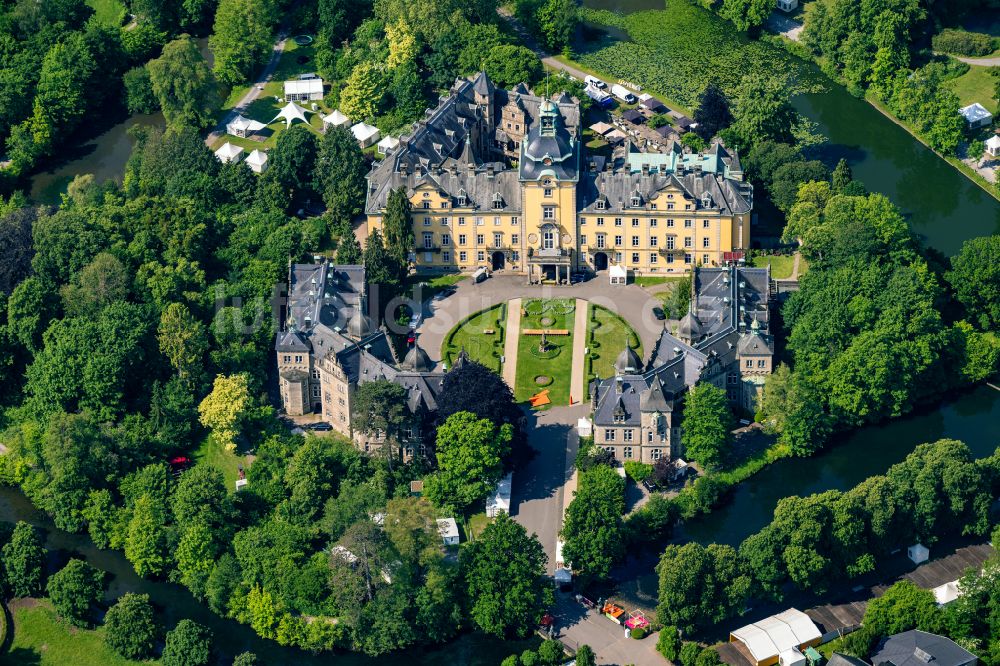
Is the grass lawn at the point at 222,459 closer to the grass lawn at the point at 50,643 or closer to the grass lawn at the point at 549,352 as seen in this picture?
the grass lawn at the point at 50,643

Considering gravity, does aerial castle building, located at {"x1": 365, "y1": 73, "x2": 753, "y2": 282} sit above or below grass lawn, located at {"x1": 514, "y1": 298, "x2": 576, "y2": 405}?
above

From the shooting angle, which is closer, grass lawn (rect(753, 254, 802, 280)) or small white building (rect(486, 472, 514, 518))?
small white building (rect(486, 472, 514, 518))

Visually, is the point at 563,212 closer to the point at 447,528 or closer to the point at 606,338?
the point at 606,338

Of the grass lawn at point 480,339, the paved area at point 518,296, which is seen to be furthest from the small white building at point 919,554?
the grass lawn at point 480,339

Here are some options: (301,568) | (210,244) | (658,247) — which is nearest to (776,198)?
(658,247)

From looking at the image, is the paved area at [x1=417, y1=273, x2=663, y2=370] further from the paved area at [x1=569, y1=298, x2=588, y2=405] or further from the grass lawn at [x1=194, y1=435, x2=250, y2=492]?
the grass lawn at [x1=194, y1=435, x2=250, y2=492]

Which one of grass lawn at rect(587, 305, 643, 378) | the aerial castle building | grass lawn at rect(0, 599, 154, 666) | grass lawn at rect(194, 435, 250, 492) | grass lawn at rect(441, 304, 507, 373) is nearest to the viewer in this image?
grass lawn at rect(0, 599, 154, 666)

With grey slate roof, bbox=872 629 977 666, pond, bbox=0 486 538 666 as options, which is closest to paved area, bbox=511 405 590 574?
pond, bbox=0 486 538 666
